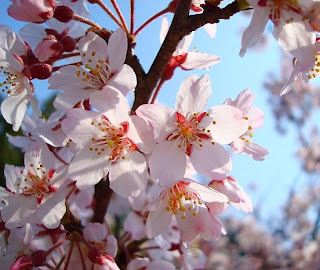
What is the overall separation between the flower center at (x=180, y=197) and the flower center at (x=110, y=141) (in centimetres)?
14

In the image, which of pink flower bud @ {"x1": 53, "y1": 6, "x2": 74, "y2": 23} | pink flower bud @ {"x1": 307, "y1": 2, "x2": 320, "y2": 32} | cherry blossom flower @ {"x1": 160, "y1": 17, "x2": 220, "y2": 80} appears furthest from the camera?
cherry blossom flower @ {"x1": 160, "y1": 17, "x2": 220, "y2": 80}

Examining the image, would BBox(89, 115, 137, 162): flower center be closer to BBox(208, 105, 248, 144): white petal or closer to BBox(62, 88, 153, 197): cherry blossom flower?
BBox(62, 88, 153, 197): cherry blossom flower

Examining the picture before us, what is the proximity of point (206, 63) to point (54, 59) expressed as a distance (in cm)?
37

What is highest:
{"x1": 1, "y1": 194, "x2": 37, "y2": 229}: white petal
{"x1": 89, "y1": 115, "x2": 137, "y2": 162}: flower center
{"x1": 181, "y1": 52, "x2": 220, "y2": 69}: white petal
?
{"x1": 181, "y1": 52, "x2": 220, "y2": 69}: white petal

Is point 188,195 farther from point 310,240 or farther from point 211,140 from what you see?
point 310,240

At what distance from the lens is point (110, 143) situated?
Result: 840 millimetres

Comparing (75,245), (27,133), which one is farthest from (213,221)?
(27,133)

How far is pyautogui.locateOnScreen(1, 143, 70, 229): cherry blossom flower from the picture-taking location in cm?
89

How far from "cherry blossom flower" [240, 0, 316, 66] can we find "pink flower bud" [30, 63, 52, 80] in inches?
15.1

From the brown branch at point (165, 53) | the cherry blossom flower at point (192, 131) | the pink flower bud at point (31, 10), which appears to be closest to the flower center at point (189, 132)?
the cherry blossom flower at point (192, 131)

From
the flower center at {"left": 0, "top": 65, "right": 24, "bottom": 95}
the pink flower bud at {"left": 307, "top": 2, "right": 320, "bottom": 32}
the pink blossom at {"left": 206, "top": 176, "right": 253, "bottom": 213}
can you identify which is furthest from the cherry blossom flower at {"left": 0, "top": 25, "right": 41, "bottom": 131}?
the pink flower bud at {"left": 307, "top": 2, "right": 320, "bottom": 32}

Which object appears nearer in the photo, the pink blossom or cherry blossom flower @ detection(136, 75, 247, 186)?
cherry blossom flower @ detection(136, 75, 247, 186)

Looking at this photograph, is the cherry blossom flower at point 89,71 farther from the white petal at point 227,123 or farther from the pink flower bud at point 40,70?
the white petal at point 227,123

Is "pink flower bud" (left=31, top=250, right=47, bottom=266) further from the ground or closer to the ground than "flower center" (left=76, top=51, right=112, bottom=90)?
closer to the ground
